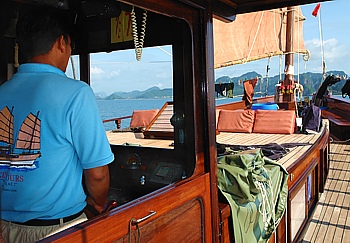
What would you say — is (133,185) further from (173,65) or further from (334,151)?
(334,151)

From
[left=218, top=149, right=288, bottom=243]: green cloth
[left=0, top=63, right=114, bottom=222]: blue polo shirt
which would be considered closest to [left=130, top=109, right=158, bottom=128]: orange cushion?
[left=218, top=149, right=288, bottom=243]: green cloth

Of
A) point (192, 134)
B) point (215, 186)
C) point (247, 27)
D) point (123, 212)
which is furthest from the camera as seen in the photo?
point (247, 27)

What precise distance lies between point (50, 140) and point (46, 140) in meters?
0.01

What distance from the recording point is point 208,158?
1.75 m

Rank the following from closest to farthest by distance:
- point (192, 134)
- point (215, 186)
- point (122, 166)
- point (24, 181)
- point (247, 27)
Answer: point (24, 181) < point (192, 134) < point (215, 186) < point (122, 166) < point (247, 27)

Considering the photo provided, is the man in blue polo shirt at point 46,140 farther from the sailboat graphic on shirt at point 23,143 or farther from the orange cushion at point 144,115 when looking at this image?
the orange cushion at point 144,115

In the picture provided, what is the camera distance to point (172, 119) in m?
2.06

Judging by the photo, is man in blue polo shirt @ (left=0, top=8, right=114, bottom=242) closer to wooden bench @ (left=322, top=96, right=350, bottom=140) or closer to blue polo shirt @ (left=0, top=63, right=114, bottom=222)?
blue polo shirt @ (left=0, top=63, right=114, bottom=222)

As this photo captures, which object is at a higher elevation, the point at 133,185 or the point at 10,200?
the point at 10,200

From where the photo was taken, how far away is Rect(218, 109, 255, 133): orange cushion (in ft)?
21.2

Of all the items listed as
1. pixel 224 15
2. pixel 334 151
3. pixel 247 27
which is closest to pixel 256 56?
pixel 247 27

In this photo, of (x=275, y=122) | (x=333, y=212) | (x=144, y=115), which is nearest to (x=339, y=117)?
(x=275, y=122)

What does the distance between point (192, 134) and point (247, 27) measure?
9.24 m

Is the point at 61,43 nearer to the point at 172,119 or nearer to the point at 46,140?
the point at 46,140
